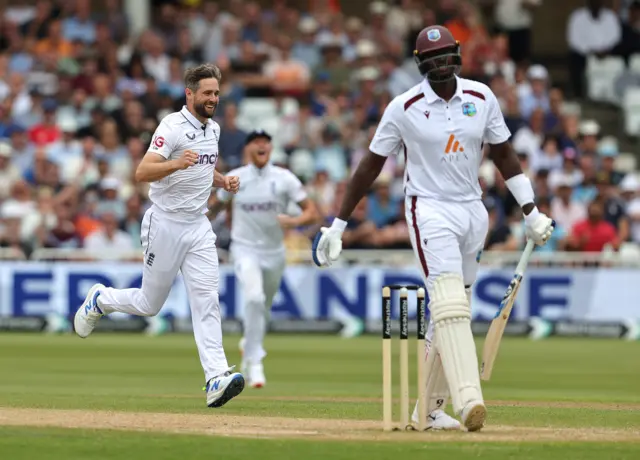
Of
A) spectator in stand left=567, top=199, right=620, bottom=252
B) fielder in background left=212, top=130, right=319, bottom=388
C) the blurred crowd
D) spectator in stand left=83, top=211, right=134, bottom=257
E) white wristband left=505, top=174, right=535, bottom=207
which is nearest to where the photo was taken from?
white wristband left=505, top=174, right=535, bottom=207

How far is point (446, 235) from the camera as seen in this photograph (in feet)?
29.9

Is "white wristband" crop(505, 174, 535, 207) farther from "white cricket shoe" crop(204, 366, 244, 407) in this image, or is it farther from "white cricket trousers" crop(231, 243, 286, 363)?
"white cricket trousers" crop(231, 243, 286, 363)

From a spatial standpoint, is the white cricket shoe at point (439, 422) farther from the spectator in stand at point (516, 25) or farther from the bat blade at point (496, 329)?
the spectator in stand at point (516, 25)

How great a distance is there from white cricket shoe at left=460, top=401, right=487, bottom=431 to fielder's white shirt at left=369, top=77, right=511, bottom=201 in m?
1.37

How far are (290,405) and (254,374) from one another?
2630 mm

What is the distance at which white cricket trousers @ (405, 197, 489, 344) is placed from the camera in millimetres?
9078

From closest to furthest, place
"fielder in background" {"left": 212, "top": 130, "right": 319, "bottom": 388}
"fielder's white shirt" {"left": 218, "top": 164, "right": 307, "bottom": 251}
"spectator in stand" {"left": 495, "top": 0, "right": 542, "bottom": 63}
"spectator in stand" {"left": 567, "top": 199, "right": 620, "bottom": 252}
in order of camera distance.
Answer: "fielder in background" {"left": 212, "top": 130, "right": 319, "bottom": 388} < "fielder's white shirt" {"left": 218, "top": 164, "right": 307, "bottom": 251} < "spectator in stand" {"left": 567, "top": 199, "right": 620, "bottom": 252} < "spectator in stand" {"left": 495, "top": 0, "right": 542, "bottom": 63}

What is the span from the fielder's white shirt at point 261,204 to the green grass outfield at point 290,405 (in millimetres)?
1397

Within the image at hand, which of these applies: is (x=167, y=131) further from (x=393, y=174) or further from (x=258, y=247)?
(x=393, y=174)

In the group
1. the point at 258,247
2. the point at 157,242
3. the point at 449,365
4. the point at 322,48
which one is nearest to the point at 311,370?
the point at 258,247

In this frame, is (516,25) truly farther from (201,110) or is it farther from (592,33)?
(201,110)

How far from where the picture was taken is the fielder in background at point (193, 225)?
10586mm

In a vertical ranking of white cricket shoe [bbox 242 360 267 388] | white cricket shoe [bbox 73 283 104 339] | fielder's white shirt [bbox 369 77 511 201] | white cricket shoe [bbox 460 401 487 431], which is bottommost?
white cricket shoe [bbox 242 360 267 388]

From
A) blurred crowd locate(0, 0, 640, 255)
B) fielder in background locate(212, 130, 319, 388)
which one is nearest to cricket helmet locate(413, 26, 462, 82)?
fielder in background locate(212, 130, 319, 388)
